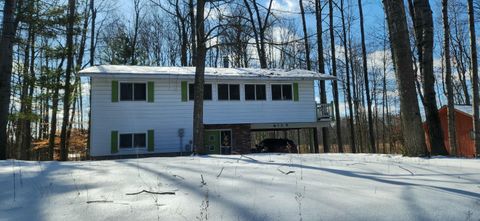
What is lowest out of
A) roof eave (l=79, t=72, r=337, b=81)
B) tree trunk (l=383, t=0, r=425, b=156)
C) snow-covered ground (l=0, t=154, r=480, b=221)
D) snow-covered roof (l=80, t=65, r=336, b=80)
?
snow-covered ground (l=0, t=154, r=480, b=221)

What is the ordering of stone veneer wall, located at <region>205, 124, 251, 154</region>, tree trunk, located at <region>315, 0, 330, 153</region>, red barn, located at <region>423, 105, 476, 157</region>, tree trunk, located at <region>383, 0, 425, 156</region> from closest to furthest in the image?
tree trunk, located at <region>383, 0, 425, 156</region> → stone veneer wall, located at <region>205, 124, 251, 154</region> → red barn, located at <region>423, 105, 476, 157</region> → tree trunk, located at <region>315, 0, 330, 153</region>

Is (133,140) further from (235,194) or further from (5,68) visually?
(235,194)

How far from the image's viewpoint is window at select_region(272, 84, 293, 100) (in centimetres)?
1839

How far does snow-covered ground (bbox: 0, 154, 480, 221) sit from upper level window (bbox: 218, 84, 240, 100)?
12192mm

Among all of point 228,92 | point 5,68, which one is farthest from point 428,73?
point 5,68

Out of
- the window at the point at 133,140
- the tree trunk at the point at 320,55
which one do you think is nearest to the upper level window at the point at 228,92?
the window at the point at 133,140

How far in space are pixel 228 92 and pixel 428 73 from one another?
10.3 meters

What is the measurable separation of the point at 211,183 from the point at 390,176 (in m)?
2.74

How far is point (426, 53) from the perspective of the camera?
908 centimetres

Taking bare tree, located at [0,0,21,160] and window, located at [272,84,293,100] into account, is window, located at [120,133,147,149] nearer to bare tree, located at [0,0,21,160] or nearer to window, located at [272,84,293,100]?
bare tree, located at [0,0,21,160]

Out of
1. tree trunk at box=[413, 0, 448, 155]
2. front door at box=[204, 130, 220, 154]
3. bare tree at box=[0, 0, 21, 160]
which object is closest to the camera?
tree trunk at box=[413, 0, 448, 155]

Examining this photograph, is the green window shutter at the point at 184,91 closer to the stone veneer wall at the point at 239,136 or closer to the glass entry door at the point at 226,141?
the stone veneer wall at the point at 239,136

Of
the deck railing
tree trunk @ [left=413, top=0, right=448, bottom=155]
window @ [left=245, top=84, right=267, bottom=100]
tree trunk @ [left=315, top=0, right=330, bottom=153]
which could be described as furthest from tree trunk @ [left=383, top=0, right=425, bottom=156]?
tree trunk @ [left=315, top=0, right=330, bottom=153]

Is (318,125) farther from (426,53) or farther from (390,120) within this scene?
(390,120)
